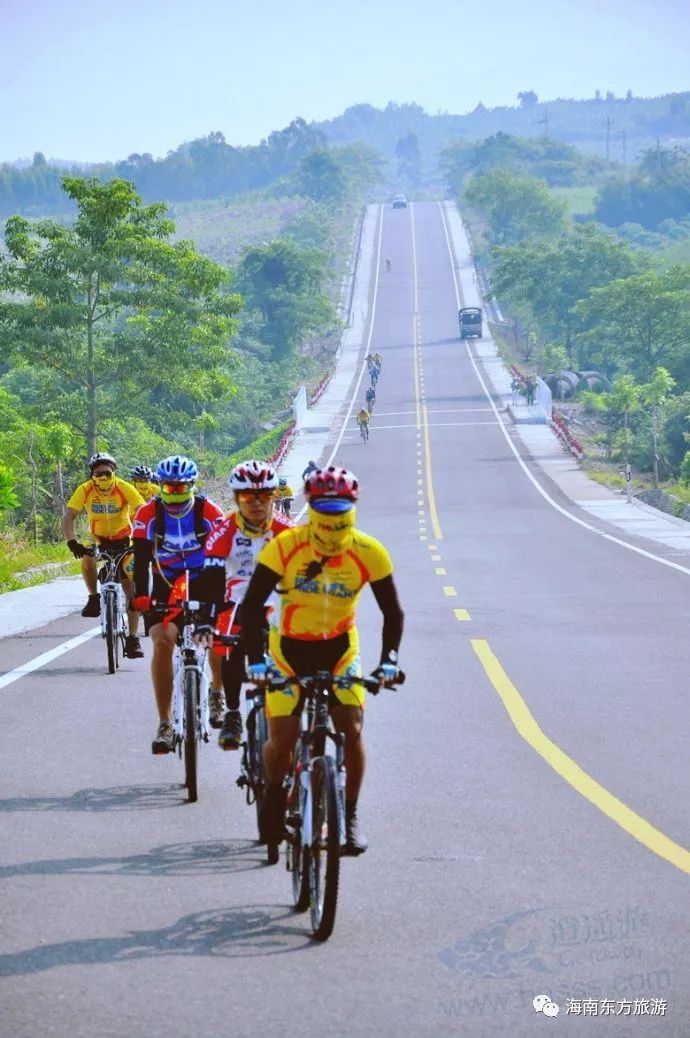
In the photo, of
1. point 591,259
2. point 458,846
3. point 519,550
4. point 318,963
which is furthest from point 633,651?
point 591,259

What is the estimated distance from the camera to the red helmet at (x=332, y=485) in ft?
22.1

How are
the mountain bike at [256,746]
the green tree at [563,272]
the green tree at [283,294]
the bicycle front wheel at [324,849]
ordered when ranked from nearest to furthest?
the bicycle front wheel at [324,849], the mountain bike at [256,746], the green tree at [563,272], the green tree at [283,294]

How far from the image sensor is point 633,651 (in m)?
16.5

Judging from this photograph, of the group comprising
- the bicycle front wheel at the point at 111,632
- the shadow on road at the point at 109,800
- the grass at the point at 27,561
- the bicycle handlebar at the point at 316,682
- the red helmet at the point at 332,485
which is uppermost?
the red helmet at the point at 332,485

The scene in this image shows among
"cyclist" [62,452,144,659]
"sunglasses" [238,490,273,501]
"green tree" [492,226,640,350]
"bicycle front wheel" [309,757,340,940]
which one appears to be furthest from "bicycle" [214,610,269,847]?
"green tree" [492,226,640,350]

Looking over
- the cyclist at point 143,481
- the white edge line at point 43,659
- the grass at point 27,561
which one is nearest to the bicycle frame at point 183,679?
the white edge line at point 43,659

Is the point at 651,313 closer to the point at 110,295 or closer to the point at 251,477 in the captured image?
the point at 110,295

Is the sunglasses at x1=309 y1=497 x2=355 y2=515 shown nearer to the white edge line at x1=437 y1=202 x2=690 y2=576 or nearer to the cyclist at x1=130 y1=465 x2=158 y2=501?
the cyclist at x1=130 y1=465 x2=158 y2=501

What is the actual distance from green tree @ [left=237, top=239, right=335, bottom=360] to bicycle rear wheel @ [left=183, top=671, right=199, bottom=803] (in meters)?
98.5

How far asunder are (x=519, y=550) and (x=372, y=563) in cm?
2513

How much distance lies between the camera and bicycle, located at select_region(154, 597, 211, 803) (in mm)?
8992

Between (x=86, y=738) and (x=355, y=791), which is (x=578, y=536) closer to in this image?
(x=86, y=738)

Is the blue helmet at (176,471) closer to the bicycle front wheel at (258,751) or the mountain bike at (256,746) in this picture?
the mountain bike at (256,746)

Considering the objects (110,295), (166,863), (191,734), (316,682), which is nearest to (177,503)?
(191,734)
